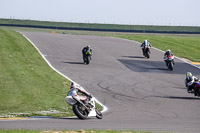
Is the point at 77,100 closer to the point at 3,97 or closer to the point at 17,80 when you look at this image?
the point at 3,97

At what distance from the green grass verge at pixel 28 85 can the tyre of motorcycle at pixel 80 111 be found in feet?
4.86

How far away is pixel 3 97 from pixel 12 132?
27.9ft

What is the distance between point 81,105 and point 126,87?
10.3 metres

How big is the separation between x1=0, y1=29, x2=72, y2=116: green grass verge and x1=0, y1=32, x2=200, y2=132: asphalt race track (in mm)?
1614

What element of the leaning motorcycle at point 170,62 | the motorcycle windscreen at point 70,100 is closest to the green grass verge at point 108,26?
the leaning motorcycle at point 170,62

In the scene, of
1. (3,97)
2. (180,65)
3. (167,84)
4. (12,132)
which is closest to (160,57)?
(180,65)

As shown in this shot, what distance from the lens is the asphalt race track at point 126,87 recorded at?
1516cm

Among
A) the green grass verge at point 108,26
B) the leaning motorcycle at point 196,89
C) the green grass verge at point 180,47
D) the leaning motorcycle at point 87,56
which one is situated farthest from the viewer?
the green grass verge at point 108,26

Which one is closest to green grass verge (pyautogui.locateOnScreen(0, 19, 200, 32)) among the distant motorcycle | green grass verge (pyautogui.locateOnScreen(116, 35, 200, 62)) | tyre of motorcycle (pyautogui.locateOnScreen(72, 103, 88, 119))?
green grass verge (pyautogui.locateOnScreen(116, 35, 200, 62))

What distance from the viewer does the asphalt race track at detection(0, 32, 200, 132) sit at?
15.2 m

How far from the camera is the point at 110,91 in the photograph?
25078 mm

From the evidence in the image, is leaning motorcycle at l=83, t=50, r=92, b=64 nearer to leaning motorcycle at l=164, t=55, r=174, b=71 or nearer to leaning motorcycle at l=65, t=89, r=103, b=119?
leaning motorcycle at l=164, t=55, r=174, b=71

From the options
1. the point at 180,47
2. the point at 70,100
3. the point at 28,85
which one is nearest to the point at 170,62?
the point at 180,47

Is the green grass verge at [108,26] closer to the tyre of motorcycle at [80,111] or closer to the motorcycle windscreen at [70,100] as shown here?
the tyre of motorcycle at [80,111]
